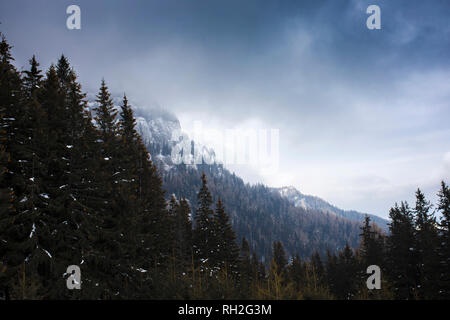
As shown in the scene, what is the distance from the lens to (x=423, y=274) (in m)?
24.4

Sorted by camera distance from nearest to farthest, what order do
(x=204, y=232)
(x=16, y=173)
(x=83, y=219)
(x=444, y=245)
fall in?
(x=16, y=173) < (x=83, y=219) < (x=444, y=245) < (x=204, y=232)

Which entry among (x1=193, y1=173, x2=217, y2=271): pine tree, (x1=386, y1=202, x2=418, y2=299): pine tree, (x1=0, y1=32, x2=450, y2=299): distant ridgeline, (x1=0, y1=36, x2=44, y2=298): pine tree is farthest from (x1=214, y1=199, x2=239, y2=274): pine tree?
(x1=0, y1=36, x2=44, y2=298): pine tree

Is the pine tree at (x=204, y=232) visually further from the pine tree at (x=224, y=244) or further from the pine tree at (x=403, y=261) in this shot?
the pine tree at (x=403, y=261)

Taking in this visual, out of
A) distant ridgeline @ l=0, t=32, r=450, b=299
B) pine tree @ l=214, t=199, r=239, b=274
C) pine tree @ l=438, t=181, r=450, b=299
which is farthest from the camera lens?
pine tree @ l=214, t=199, r=239, b=274

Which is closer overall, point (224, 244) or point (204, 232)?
point (204, 232)

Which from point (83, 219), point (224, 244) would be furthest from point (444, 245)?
point (83, 219)

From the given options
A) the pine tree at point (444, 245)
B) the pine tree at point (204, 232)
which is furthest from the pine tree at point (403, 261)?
the pine tree at point (204, 232)

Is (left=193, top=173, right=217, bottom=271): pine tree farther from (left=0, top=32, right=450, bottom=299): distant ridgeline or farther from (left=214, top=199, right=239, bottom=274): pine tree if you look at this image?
(left=0, top=32, right=450, bottom=299): distant ridgeline

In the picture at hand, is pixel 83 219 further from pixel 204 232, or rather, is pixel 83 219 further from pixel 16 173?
pixel 204 232

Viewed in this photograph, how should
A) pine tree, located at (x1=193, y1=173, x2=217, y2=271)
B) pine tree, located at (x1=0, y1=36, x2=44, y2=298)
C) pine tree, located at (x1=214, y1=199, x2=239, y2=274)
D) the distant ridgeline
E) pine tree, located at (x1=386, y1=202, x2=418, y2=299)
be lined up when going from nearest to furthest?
the distant ridgeline → pine tree, located at (x1=0, y1=36, x2=44, y2=298) → pine tree, located at (x1=386, y1=202, x2=418, y2=299) → pine tree, located at (x1=193, y1=173, x2=217, y2=271) → pine tree, located at (x1=214, y1=199, x2=239, y2=274)

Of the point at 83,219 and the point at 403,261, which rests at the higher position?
the point at 83,219

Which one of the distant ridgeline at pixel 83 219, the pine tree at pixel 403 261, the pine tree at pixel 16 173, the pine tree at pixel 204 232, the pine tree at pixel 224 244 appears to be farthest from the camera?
the pine tree at pixel 224 244
